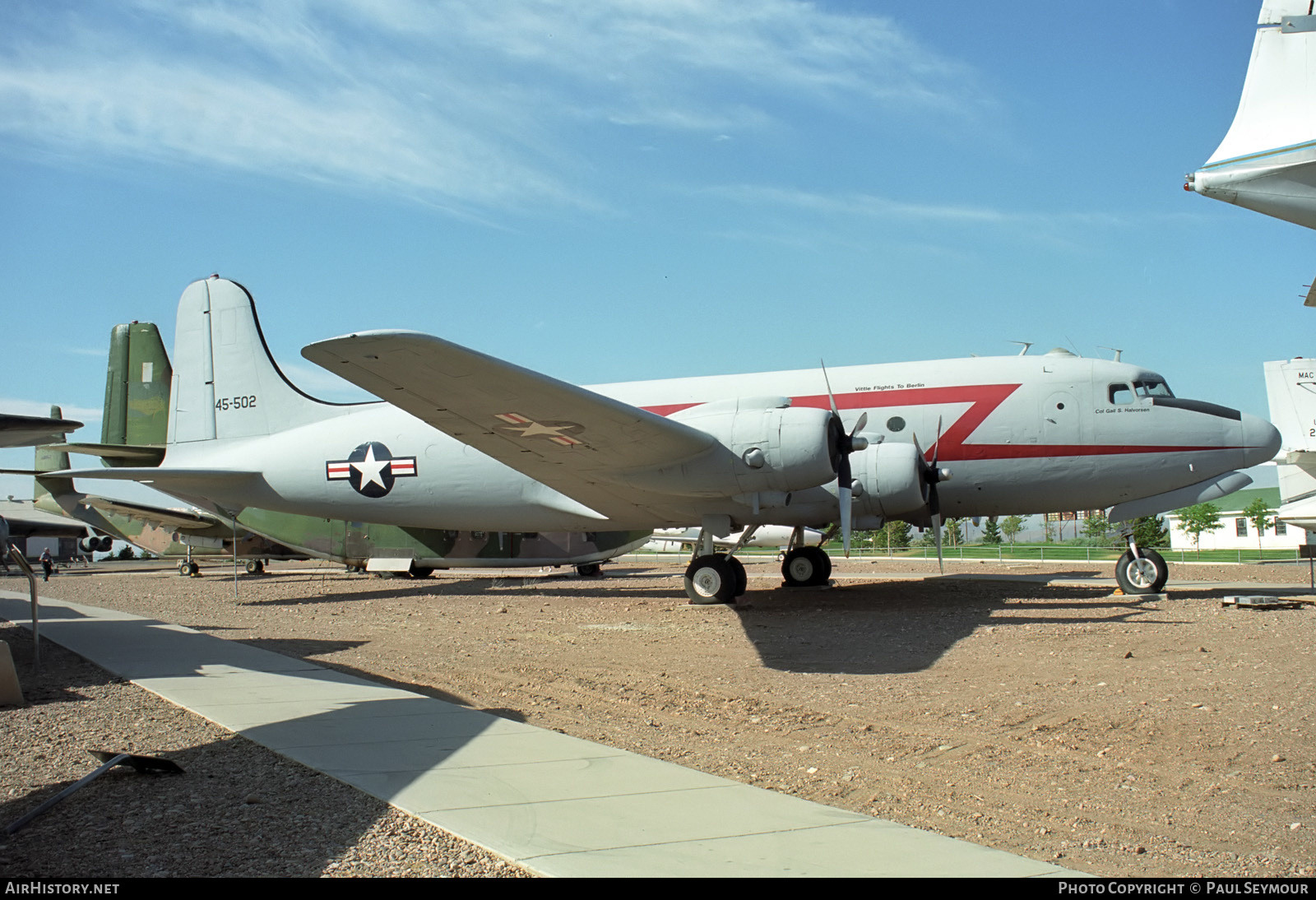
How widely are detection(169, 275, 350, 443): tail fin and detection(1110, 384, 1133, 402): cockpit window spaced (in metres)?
15.0

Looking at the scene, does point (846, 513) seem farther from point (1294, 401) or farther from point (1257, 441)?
point (1294, 401)

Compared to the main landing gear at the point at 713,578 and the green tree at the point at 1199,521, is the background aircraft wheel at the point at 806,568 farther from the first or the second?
the green tree at the point at 1199,521

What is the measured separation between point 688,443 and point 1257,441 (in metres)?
9.69

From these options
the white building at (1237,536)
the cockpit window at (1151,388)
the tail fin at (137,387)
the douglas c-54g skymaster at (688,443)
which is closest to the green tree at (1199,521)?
the white building at (1237,536)

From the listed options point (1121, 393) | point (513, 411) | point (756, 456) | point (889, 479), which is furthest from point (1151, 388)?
point (513, 411)

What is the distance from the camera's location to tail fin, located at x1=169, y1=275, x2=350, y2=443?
771 inches

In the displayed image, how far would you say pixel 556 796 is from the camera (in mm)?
4738

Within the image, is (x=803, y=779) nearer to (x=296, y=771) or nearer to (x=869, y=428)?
(x=296, y=771)

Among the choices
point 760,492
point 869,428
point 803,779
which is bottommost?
point 803,779

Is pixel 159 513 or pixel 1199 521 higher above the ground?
pixel 159 513

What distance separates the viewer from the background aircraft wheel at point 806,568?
1888 centimetres

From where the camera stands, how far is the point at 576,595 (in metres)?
19.6

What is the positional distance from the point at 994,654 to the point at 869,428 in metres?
6.43
